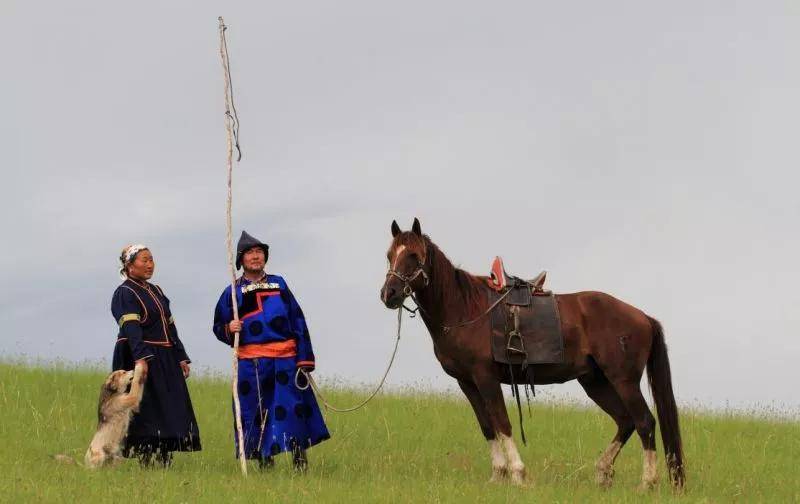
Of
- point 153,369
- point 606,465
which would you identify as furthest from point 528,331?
point 153,369

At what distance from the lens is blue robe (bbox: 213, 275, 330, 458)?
10109 millimetres

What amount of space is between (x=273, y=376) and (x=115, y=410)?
5.33ft

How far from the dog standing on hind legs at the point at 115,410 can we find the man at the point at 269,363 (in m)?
1.09

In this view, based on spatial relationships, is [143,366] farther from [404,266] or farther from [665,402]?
[665,402]

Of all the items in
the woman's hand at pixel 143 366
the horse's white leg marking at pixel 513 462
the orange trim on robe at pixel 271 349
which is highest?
the orange trim on robe at pixel 271 349

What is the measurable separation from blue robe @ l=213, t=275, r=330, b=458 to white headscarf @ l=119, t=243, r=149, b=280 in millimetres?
1074

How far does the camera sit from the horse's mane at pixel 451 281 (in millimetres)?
9977

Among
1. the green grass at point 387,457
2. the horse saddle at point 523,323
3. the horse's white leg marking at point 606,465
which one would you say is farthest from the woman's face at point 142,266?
the horse's white leg marking at point 606,465

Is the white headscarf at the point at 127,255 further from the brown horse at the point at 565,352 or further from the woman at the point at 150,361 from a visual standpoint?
the brown horse at the point at 565,352

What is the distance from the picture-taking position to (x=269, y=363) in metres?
10.2

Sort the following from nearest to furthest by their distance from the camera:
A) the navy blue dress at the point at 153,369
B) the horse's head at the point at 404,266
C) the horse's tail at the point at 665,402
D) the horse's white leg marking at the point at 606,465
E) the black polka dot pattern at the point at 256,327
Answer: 1. the horse's head at the point at 404,266
2. the navy blue dress at the point at 153,369
3. the black polka dot pattern at the point at 256,327
4. the horse's tail at the point at 665,402
5. the horse's white leg marking at the point at 606,465

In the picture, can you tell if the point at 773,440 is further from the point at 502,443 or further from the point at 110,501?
the point at 110,501

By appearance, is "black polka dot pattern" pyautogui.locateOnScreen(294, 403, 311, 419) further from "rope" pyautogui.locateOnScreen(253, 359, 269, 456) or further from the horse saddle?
the horse saddle

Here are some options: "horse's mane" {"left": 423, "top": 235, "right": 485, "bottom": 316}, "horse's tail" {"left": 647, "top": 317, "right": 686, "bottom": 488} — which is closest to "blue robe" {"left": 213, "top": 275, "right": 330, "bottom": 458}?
"horse's mane" {"left": 423, "top": 235, "right": 485, "bottom": 316}
